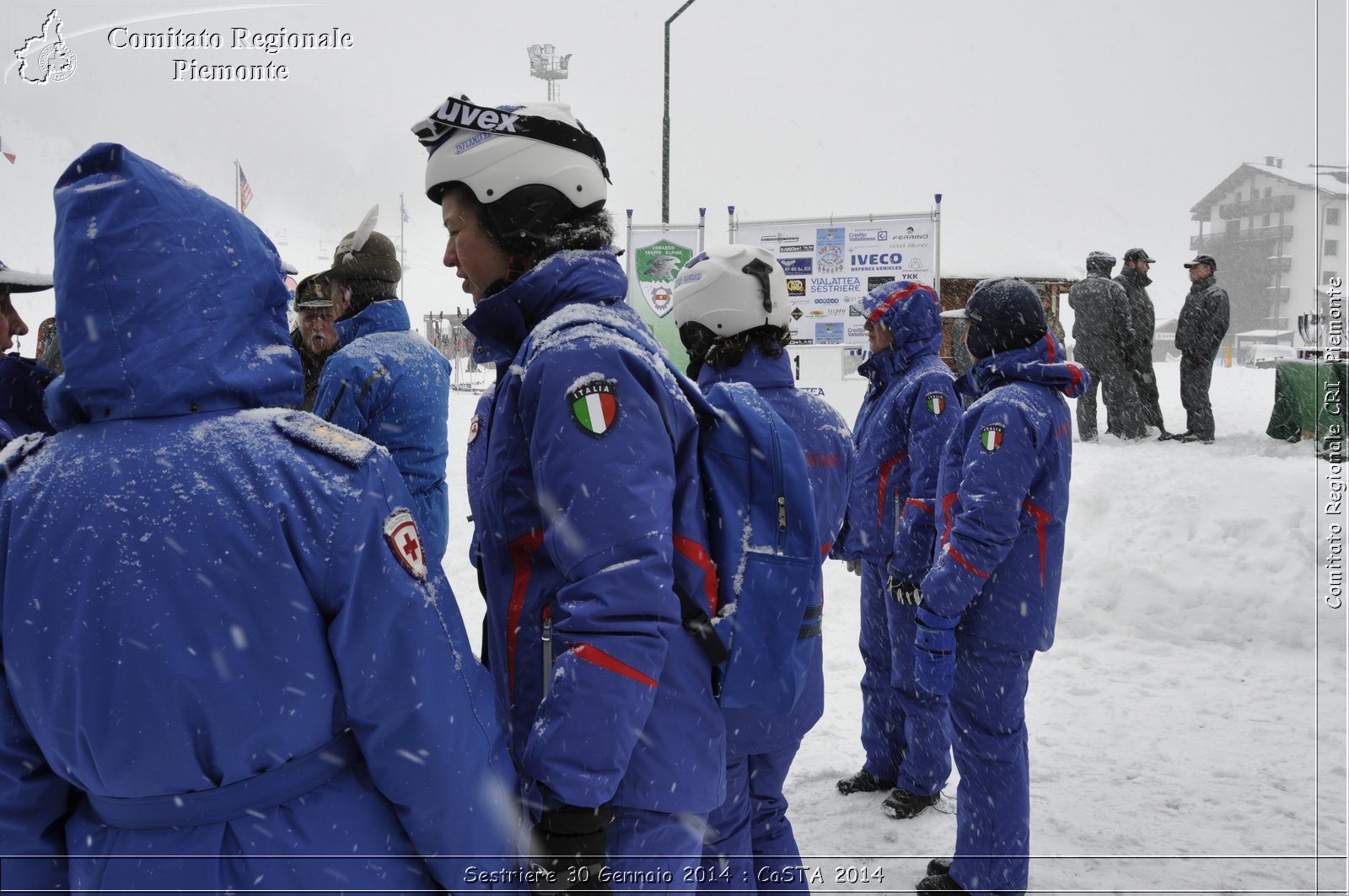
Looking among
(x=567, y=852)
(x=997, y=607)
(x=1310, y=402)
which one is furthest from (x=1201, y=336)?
(x=567, y=852)

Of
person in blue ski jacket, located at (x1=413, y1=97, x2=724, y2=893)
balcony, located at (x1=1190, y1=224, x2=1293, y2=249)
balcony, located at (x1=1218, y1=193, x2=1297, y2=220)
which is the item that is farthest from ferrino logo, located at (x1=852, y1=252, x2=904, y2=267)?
person in blue ski jacket, located at (x1=413, y1=97, x2=724, y2=893)

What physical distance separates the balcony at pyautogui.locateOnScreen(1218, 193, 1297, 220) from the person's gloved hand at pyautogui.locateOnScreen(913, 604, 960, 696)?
12211 mm

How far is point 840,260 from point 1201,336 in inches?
195

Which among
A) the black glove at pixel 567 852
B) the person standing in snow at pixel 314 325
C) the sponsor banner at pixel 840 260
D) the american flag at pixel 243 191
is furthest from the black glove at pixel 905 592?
the american flag at pixel 243 191

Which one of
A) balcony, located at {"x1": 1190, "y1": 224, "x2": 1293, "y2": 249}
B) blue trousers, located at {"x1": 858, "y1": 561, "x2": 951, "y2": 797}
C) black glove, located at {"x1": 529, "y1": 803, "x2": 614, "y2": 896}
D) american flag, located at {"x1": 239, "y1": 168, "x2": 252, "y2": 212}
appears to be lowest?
blue trousers, located at {"x1": 858, "y1": 561, "x2": 951, "y2": 797}

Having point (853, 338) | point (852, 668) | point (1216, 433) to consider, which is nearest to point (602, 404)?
point (852, 668)

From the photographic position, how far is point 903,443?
4.91 metres

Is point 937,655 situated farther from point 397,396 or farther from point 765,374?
point 397,396

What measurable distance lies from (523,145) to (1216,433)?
44.5ft

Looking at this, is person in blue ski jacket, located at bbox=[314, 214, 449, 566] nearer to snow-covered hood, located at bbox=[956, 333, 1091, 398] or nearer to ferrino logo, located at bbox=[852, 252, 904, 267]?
snow-covered hood, located at bbox=[956, 333, 1091, 398]

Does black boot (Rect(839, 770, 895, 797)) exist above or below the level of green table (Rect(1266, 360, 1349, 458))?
below

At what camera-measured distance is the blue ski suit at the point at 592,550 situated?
5.16 feet

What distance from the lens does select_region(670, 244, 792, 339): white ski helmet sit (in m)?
3.41

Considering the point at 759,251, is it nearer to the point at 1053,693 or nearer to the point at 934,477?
the point at 934,477
